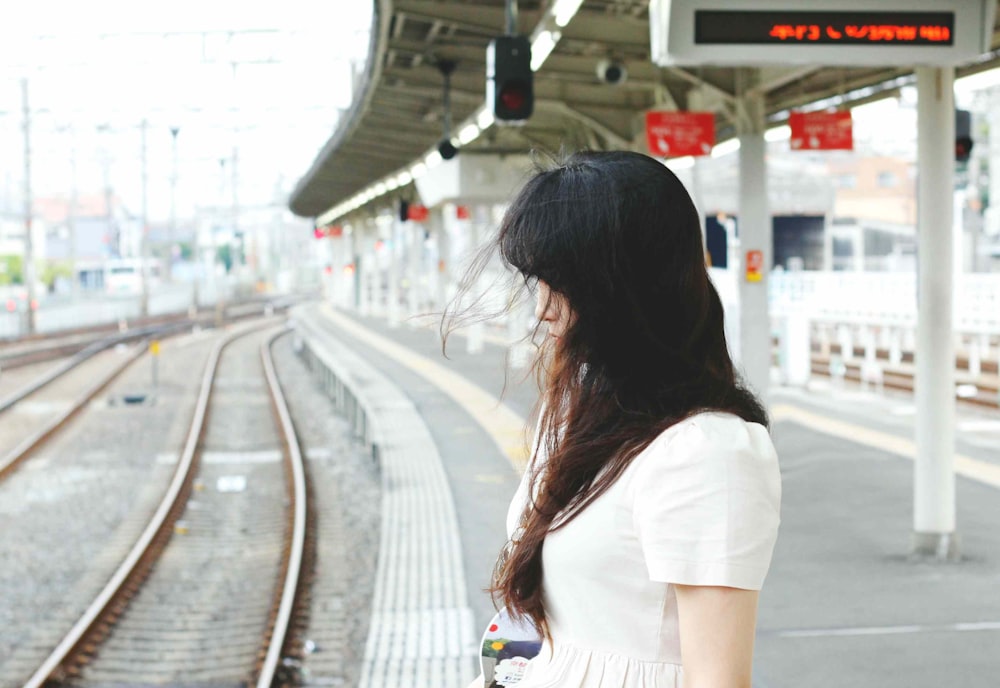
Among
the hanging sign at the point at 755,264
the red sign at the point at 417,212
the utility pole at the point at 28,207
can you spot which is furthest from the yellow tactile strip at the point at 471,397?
the utility pole at the point at 28,207

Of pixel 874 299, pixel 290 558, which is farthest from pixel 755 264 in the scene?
pixel 874 299

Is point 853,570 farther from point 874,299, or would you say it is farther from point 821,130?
A: point 874,299

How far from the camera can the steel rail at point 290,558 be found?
7234mm

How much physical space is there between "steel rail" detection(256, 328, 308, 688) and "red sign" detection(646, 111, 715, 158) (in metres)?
4.63

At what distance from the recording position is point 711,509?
137 cm

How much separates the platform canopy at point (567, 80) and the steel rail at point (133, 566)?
4112 millimetres

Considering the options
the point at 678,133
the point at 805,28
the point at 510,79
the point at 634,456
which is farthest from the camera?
the point at 678,133

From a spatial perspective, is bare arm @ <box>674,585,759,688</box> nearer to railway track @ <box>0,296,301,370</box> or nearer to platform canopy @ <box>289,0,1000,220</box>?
platform canopy @ <box>289,0,1000,220</box>

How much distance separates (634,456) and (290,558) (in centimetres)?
884

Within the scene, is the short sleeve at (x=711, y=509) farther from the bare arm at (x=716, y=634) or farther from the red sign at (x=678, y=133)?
the red sign at (x=678, y=133)

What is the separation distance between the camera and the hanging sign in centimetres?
1196

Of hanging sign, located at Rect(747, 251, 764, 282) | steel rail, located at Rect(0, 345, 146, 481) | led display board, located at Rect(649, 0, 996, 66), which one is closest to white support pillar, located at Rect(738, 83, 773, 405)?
hanging sign, located at Rect(747, 251, 764, 282)

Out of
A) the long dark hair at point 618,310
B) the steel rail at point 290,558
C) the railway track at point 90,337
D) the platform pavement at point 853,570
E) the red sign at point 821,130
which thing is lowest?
the steel rail at point 290,558

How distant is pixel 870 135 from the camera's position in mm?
35031
